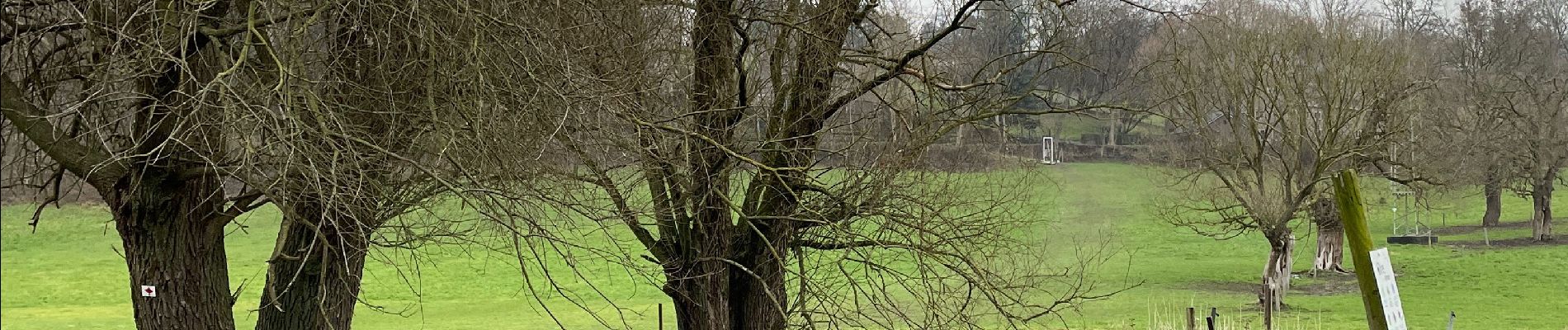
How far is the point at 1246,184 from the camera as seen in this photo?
2175cm

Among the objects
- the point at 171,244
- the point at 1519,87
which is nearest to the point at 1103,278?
the point at 1519,87

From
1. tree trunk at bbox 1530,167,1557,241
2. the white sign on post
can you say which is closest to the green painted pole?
the white sign on post

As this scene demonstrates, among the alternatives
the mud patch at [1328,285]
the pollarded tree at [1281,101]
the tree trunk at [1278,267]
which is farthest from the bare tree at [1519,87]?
the pollarded tree at [1281,101]

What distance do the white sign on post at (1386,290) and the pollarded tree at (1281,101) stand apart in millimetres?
15299

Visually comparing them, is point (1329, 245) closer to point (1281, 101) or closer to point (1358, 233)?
point (1281, 101)

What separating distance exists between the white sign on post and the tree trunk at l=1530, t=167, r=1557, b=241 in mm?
28444

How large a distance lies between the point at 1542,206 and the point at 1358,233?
30.8 meters

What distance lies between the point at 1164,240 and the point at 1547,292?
36.2 feet

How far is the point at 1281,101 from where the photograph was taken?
2238 centimetres

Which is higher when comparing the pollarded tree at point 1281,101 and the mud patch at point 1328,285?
the pollarded tree at point 1281,101

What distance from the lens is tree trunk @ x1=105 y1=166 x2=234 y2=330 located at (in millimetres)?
7469

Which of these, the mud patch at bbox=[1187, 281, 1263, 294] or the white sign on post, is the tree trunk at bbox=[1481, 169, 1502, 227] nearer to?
the mud patch at bbox=[1187, 281, 1263, 294]

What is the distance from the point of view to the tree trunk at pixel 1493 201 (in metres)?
30.3

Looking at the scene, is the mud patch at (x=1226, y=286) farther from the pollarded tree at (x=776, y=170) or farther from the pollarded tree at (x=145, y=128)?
the pollarded tree at (x=145, y=128)
